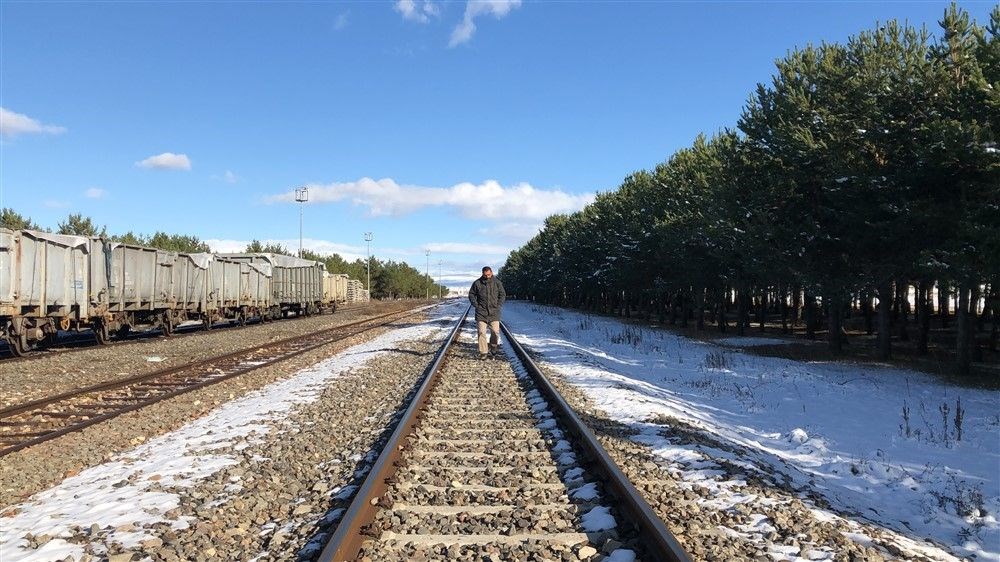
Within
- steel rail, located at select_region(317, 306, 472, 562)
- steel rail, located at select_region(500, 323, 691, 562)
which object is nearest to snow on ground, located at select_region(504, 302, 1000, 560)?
steel rail, located at select_region(500, 323, 691, 562)

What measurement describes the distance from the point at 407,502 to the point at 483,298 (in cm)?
1014

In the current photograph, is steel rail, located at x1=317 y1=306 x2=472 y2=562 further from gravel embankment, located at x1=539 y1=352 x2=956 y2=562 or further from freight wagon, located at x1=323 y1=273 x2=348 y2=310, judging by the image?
freight wagon, located at x1=323 y1=273 x2=348 y2=310

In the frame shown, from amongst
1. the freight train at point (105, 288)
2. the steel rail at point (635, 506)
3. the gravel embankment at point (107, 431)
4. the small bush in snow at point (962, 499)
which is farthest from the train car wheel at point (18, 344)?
the small bush in snow at point (962, 499)

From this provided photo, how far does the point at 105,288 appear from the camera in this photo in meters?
19.7

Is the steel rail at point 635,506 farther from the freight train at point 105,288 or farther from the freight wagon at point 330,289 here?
the freight wagon at point 330,289

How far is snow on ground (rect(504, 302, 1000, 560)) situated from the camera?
552 cm

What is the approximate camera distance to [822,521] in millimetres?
4586

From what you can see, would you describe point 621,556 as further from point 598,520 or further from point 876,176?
point 876,176

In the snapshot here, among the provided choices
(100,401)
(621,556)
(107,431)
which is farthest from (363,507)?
(100,401)

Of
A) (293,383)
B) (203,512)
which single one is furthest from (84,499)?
(293,383)

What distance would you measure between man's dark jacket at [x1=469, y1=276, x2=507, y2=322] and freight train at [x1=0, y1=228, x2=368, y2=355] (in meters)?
11.5

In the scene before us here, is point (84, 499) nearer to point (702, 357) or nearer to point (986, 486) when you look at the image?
point (986, 486)

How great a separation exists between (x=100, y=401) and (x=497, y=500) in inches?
321

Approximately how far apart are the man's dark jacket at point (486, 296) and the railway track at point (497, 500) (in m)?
6.72
